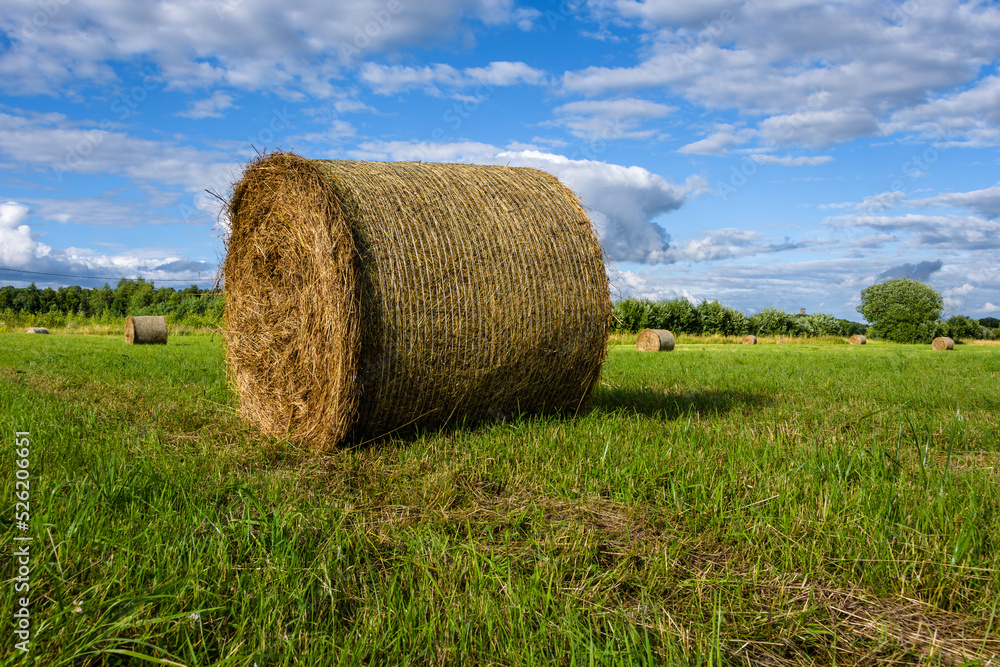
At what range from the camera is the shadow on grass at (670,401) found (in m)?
6.49

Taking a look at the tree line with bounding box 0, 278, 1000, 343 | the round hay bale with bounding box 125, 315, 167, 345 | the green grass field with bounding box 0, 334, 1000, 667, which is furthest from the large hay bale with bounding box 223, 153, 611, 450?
the tree line with bounding box 0, 278, 1000, 343

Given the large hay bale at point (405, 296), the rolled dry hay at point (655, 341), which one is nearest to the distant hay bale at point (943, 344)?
the rolled dry hay at point (655, 341)

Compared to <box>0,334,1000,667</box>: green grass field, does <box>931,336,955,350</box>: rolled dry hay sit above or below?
above

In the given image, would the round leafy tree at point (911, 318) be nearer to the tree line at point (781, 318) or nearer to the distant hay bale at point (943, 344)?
the tree line at point (781, 318)

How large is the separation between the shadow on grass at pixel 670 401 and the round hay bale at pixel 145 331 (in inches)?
704

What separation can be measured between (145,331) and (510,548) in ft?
69.3

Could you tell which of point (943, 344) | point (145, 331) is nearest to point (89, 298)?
point (145, 331)

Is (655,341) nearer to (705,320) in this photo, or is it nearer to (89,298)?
(705,320)

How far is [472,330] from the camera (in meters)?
5.26

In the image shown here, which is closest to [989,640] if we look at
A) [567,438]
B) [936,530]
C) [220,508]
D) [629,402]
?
[936,530]

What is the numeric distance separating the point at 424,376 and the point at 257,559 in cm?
252

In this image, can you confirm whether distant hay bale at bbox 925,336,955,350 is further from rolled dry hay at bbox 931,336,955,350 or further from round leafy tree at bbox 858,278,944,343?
round leafy tree at bbox 858,278,944,343

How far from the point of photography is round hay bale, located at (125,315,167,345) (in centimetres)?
2039

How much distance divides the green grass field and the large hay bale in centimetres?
45
